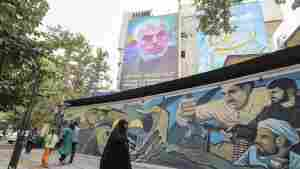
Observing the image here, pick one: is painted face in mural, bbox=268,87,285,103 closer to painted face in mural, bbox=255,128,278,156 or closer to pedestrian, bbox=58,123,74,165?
painted face in mural, bbox=255,128,278,156

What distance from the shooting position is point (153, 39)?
44000mm

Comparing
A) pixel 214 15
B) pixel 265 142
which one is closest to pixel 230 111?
pixel 265 142

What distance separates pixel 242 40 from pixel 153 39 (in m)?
14.6

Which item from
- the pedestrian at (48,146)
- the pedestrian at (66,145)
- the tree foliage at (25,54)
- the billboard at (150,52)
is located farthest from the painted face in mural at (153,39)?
the tree foliage at (25,54)

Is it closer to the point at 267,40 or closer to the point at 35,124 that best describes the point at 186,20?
the point at 267,40

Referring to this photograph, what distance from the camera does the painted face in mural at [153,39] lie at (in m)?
43.0

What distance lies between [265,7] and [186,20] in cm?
1335

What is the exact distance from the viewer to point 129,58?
45750 mm

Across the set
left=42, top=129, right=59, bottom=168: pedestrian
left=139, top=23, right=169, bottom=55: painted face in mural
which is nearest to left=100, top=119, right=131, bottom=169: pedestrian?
left=42, top=129, right=59, bottom=168: pedestrian

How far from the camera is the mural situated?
20.6 ft

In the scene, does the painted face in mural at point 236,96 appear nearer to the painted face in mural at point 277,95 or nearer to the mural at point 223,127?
the mural at point 223,127

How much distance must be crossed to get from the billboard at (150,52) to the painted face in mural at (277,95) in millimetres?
34691

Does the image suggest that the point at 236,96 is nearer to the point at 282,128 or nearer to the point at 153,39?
the point at 282,128

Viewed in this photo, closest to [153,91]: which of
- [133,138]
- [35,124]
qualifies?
[133,138]
